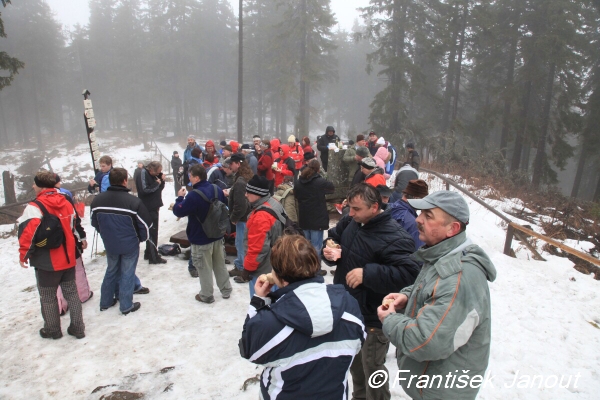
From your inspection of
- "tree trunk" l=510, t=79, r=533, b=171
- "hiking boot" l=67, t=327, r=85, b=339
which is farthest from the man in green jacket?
"tree trunk" l=510, t=79, r=533, b=171

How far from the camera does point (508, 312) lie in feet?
16.9

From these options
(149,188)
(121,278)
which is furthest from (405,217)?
(149,188)

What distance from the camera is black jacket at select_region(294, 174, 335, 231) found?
544 centimetres

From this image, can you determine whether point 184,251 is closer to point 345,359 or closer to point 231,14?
point 345,359

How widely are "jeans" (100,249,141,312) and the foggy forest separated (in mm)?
11270

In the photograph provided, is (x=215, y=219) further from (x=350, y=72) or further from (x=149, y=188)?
(x=350, y=72)

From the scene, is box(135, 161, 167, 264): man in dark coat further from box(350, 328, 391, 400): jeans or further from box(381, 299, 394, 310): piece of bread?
box(381, 299, 394, 310): piece of bread

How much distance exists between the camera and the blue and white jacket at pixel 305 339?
1754 millimetres

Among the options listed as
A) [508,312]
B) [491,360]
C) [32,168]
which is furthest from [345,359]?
[32,168]

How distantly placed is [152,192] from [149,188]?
0.12 meters

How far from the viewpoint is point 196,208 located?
16.0 feet

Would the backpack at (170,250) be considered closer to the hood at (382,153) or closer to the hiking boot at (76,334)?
the hiking boot at (76,334)

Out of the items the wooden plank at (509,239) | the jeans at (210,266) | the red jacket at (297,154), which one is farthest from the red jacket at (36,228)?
the wooden plank at (509,239)

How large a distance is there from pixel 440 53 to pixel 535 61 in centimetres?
530
